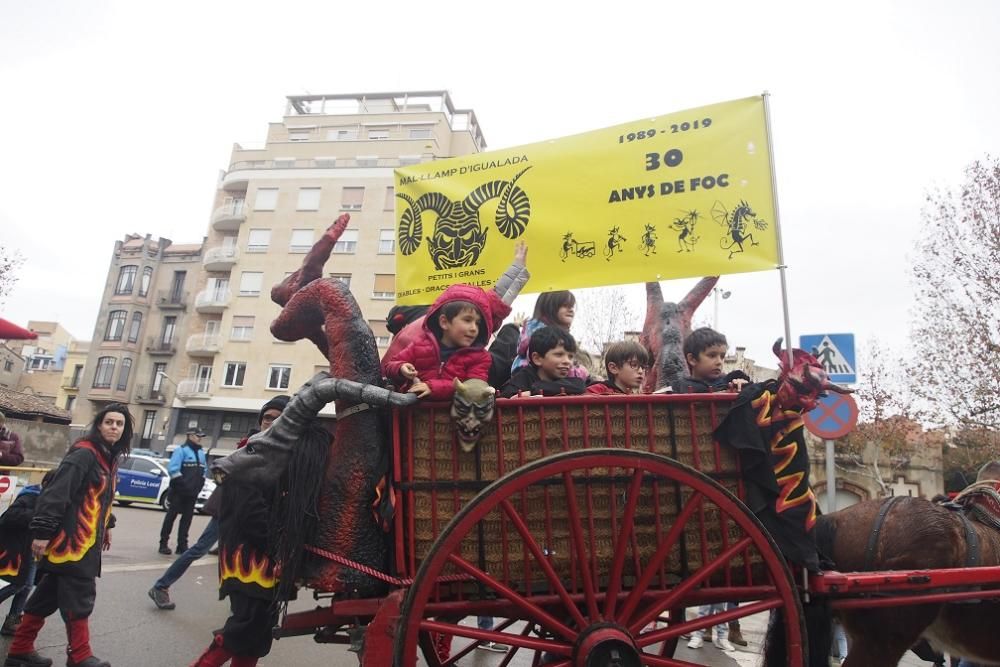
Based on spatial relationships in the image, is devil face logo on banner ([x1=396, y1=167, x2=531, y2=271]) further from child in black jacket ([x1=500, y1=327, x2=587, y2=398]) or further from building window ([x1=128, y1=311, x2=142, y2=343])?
building window ([x1=128, y1=311, x2=142, y2=343])

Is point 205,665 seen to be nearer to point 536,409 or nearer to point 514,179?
point 536,409

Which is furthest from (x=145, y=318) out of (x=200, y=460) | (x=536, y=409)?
(x=536, y=409)

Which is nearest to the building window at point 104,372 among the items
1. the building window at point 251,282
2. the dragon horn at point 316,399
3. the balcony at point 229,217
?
the building window at point 251,282

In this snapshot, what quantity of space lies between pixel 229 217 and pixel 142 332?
28.1 feet

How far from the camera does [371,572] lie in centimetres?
255

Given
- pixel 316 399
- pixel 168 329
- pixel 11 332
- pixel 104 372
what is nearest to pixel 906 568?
pixel 316 399

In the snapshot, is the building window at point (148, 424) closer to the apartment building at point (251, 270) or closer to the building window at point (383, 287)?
the apartment building at point (251, 270)

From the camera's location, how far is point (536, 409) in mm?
2549

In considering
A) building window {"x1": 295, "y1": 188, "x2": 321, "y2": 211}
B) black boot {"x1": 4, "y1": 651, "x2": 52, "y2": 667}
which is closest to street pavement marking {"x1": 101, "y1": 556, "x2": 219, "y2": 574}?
black boot {"x1": 4, "y1": 651, "x2": 52, "y2": 667}

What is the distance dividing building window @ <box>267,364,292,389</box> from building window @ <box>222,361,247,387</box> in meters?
1.57

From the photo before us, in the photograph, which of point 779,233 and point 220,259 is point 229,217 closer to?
point 220,259

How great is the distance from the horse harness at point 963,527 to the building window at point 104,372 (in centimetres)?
4002

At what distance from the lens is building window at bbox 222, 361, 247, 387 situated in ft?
106

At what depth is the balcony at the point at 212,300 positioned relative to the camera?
34.1m
